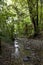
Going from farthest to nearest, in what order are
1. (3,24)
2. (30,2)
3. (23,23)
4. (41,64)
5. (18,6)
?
(23,23), (18,6), (30,2), (41,64), (3,24)

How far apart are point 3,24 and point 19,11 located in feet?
51.0

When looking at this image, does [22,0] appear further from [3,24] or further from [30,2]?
[3,24]

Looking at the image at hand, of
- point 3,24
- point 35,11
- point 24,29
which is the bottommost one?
point 24,29

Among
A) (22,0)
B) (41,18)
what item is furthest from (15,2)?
(41,18)

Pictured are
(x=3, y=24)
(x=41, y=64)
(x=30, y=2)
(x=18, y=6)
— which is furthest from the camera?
(x=18, y=6)

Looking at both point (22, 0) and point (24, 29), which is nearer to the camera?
point (22, 0)

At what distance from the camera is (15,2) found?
22.5 meters

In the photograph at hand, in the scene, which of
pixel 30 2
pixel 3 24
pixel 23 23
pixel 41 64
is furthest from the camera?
pixel 23 23

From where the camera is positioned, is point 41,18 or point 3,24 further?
point 41,18

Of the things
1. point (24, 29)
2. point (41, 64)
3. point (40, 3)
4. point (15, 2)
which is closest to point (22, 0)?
point (15, 2)

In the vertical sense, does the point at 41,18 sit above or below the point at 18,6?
below

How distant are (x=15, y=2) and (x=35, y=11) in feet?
8.96

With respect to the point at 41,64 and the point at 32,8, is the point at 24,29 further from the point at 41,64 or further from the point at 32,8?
the point at 41,64

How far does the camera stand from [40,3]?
24.1 meters
